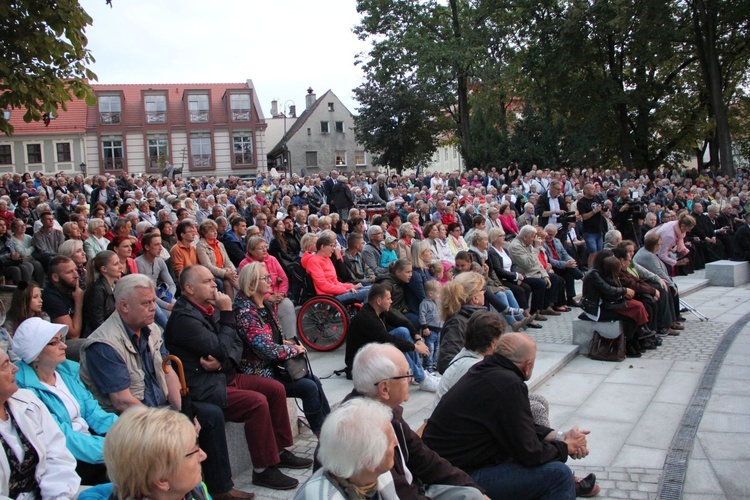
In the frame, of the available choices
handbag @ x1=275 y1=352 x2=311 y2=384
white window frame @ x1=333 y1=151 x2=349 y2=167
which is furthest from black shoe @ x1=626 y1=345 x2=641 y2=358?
white window frame @ x1=333 y1=151 x2=349 y2=167

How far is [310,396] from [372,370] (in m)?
1.71

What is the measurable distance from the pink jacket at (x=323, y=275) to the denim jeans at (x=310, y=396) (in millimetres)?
3207

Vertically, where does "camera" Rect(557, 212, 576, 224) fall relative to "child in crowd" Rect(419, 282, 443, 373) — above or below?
above

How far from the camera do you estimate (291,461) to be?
483 cm

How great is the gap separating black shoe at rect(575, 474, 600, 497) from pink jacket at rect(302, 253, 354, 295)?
4392 millimetres

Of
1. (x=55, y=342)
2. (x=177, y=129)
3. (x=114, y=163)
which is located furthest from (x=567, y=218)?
(x=114, y=163)

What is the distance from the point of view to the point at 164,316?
6.38 metres

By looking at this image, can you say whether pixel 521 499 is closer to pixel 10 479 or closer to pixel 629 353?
pixel 10 479

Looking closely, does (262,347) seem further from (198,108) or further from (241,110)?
Result: (198,108)

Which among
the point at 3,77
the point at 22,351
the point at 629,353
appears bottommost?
the point at 629,353

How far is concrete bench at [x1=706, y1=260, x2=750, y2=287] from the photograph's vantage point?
13.5 metres

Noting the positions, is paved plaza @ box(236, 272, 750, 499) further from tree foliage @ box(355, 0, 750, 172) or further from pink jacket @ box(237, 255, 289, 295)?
tree foliage @ box(355, 0, 750, 172)

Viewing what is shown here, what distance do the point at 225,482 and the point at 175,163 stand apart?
4827 cm

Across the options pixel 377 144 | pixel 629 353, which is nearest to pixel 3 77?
pixel 629 353
